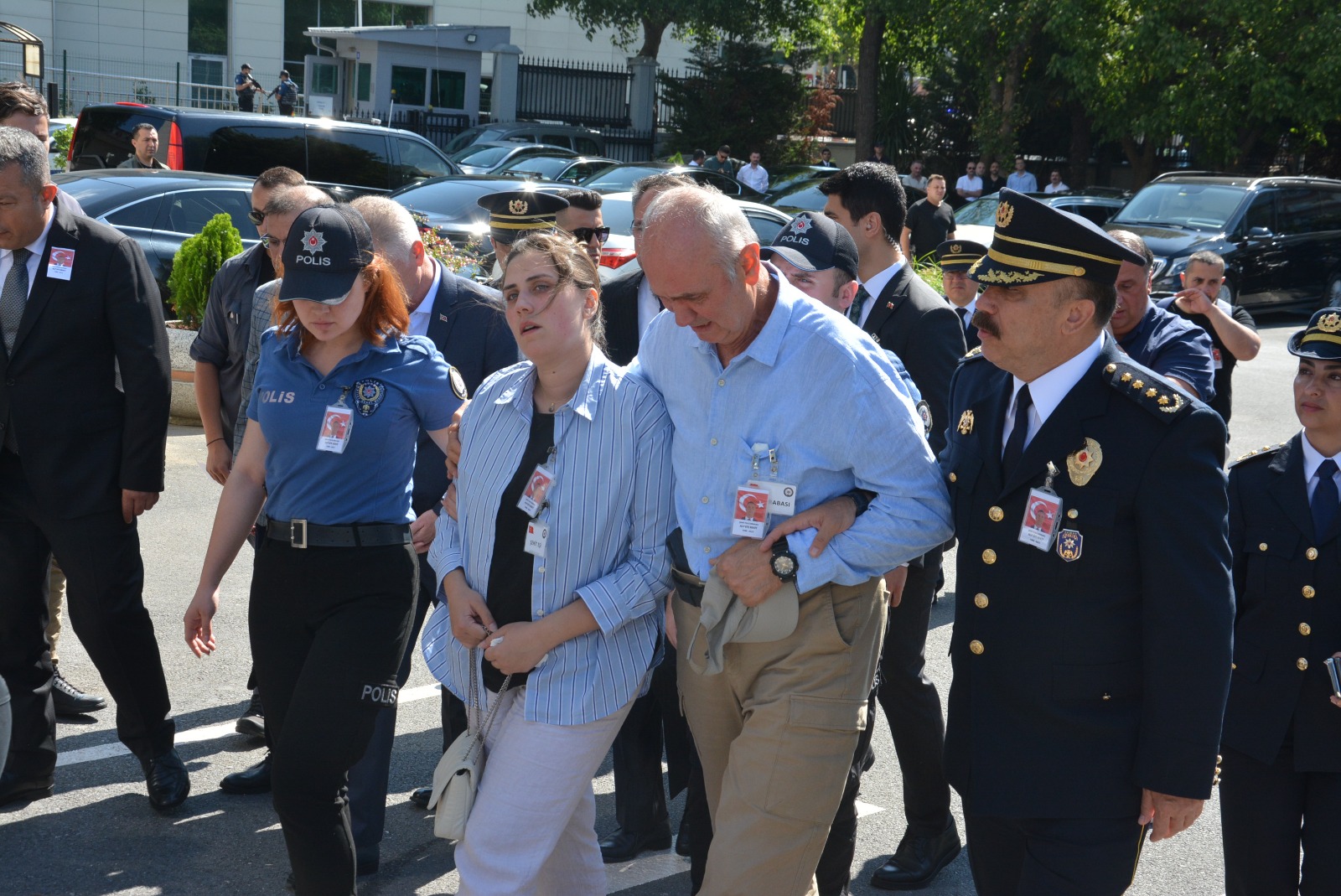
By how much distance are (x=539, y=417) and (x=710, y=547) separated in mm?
543

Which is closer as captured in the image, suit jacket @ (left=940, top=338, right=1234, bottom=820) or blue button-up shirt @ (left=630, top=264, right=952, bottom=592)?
suit jacket @ (left=940, top=338, right=1234, bottom=820)

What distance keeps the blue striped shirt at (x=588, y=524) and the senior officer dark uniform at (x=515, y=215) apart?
1.66 m

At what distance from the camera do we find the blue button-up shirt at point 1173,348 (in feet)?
15.0

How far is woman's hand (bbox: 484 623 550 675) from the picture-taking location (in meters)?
3.00

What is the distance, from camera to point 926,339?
421 cm

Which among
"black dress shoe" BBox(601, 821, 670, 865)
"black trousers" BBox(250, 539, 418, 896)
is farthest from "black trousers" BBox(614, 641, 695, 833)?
"black trousers" BBox(250, 539, 418, 896)

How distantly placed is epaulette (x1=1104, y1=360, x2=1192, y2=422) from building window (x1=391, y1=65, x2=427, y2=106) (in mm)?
33573

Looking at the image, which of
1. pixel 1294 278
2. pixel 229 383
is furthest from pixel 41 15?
pixel 229 383

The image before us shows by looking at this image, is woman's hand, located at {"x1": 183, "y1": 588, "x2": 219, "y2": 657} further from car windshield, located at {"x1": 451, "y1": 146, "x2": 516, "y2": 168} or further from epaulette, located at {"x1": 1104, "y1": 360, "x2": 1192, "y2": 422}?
car windshield, located at {"x1": 451, "y1": 146, "x2": 516, "y2": 168}

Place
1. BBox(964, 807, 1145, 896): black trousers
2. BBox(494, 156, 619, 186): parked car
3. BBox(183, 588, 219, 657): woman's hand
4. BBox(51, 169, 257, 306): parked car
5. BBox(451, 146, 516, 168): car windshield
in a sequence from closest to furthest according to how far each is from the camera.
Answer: BBox(964, 807, 1145, 896): black trousers, BBox(183, 588, 219, 657): woman's hand, BBox(51, 169, 257, 306): parked car, BBox(494, 156, 619, 186): parked car, BBox(451, 146, 516, 168): car windshield

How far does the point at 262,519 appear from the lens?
3.89m

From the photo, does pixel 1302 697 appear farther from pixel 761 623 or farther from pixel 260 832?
pixel 260 832

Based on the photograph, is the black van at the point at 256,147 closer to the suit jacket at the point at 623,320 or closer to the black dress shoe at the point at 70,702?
the black dress shoe at the point at 70,702

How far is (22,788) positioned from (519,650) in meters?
2.40
